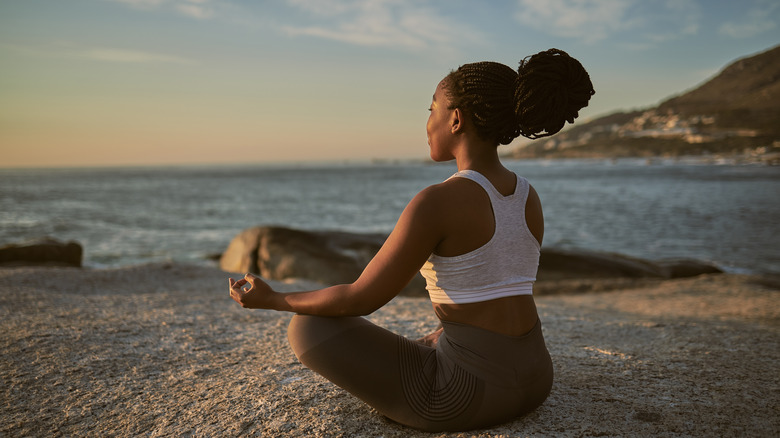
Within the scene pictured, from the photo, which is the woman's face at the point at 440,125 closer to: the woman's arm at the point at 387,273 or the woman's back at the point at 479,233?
the woman's back at the point at 479,233

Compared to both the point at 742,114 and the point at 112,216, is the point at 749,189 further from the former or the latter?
the point at 742,114

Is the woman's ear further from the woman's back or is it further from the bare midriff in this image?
the bare midriff

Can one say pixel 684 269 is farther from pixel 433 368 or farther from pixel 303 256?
pixel 433 368

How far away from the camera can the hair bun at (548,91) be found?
2.00 meters

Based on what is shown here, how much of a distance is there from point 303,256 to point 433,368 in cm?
723

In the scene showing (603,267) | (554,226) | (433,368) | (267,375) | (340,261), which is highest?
(433,368)

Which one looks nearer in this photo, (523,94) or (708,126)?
(523,94)

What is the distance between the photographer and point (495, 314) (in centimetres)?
211

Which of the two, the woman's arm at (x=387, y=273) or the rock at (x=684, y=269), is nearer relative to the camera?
the woman's arm at (x=387, y=273)

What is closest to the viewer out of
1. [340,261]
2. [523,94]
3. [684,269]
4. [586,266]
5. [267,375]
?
[523,94]

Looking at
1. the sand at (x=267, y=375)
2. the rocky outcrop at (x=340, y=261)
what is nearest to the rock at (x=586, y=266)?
the rocky outcrop at (x=340, y=261)

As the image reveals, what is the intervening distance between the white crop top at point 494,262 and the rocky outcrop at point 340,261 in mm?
6740

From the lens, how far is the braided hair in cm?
201

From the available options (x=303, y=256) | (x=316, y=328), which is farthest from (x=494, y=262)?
(x=303, y=256)
